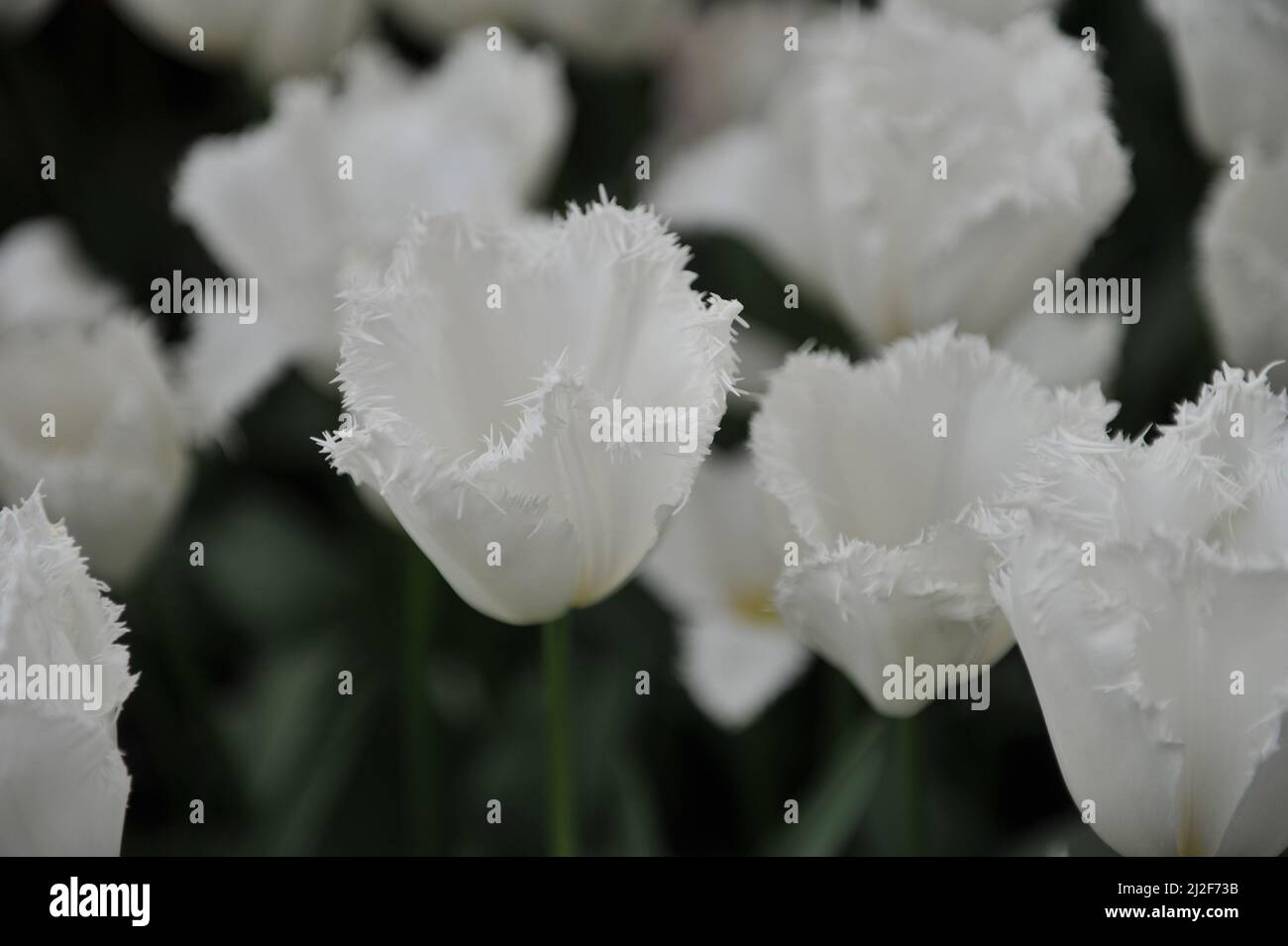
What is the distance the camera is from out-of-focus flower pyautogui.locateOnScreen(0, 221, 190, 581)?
1.51ft

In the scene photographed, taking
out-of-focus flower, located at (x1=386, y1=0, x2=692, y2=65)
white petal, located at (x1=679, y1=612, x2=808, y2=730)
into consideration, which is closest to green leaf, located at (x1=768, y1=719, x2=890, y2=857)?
white petal, located at (x1=679, y1=612, x2=808, y2=730)

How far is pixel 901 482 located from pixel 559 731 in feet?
0.31

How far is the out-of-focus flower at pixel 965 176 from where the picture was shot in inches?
16.7

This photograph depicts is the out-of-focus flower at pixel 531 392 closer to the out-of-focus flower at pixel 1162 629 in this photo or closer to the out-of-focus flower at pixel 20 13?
the out-of-focus flower at pixel 1162 629

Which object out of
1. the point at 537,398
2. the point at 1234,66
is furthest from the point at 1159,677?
the point at 1234,66

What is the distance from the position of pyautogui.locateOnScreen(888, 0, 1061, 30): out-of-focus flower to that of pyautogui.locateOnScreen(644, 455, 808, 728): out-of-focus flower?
0.17 meters

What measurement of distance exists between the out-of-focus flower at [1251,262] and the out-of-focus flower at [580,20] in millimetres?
322

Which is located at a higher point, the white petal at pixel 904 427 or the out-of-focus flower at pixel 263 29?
the out-of-focus flower at pixel 263 29

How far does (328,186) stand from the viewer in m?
0.52

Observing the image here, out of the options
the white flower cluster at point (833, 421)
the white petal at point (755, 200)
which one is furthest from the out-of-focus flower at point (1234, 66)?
the white petal at point (755, 200)

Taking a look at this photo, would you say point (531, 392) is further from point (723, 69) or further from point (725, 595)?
point (723, 69)

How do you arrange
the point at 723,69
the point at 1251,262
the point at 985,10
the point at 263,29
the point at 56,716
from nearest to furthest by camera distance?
the point at 56,716
the point at 1251,262
the point at 985,10
the point at 263,29
the point at 723,69

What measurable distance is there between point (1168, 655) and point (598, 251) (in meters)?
0.14
